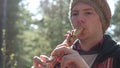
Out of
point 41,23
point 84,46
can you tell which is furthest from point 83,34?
point 41,23

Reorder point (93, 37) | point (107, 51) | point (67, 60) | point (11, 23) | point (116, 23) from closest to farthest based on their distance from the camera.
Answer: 1. point (67, 60)
2. point (107, 51)
3. point (93, 37)
4. point (11, 23)
5. point (116, 23)

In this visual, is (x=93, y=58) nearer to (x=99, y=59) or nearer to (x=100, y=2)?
(x=99, y=59)

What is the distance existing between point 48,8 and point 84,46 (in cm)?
3144

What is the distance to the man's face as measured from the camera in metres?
2.77

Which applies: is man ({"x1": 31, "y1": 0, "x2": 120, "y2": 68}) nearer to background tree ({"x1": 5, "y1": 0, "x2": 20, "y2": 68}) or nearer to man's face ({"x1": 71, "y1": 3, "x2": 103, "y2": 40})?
man's face ({"x1": 71, "y1": 3, "x2": 103, "y2": 40})

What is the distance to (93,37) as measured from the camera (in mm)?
2832

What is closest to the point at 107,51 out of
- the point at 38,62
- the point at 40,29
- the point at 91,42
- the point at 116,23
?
the point at 91,42

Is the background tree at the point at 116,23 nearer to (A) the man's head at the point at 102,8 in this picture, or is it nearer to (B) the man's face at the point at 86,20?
(A) the man's head at the point at 102,8

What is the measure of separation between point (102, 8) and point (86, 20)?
0.69ft

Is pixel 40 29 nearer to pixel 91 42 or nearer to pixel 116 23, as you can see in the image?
pixel 116 23

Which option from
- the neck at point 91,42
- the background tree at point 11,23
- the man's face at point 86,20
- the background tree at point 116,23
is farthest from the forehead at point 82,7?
the background tree at point 116,23

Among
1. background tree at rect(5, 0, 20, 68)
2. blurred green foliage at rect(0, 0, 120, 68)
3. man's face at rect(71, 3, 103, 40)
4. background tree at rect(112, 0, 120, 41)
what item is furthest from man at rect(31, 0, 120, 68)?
background tree at rect(112, 0, 120, 41)

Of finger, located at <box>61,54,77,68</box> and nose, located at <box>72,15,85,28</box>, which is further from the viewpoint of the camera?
nose, located at <box>72,15,85,28</box>

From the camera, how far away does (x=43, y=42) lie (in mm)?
33469
